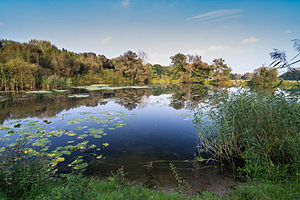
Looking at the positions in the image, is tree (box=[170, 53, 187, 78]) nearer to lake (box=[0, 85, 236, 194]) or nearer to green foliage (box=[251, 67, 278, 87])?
lake (box=[0, 85, 236, 194])

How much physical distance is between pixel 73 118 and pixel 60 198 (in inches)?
232

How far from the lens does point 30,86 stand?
16.7 metres

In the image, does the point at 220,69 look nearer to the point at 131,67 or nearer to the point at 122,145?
the point at 131,67

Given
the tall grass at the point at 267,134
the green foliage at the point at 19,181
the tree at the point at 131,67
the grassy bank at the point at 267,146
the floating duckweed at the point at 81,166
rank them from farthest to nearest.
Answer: the tree at the point at 131,67 → the floating duckweed at the point at 81,166 → the tall grass at the point at 267,134 → the grassy bank at the point at 267,146 → the green foliage at the point at 19,181

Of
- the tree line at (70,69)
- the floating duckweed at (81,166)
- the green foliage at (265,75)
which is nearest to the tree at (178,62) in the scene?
the tree line at (70,69)

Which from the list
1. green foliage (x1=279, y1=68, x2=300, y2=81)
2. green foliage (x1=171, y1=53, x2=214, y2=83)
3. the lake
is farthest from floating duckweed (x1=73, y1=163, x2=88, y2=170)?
green foliage (x1=171, y1=53, x2=214, y2=83)

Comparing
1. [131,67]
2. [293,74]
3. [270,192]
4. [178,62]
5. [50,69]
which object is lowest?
[270,192]

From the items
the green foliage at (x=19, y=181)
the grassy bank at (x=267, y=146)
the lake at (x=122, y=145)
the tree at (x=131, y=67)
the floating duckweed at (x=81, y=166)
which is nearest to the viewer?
the green foliage at (x=19, y=181)

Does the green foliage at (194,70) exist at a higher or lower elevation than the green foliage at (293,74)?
higher

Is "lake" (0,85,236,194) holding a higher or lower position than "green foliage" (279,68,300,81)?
lower

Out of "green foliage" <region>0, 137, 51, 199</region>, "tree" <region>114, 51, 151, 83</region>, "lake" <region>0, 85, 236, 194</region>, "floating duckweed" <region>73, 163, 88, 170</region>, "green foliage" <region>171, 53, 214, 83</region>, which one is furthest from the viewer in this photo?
"green foliage" <region>171, 53, 214, 83</region>

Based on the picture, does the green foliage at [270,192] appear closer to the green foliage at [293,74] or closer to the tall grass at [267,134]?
the tall grass at [267,134]

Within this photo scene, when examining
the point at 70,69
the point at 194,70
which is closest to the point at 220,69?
the point at 194,70

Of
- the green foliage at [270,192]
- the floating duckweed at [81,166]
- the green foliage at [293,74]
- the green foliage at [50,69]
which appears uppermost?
the green foliage at [50,69]
